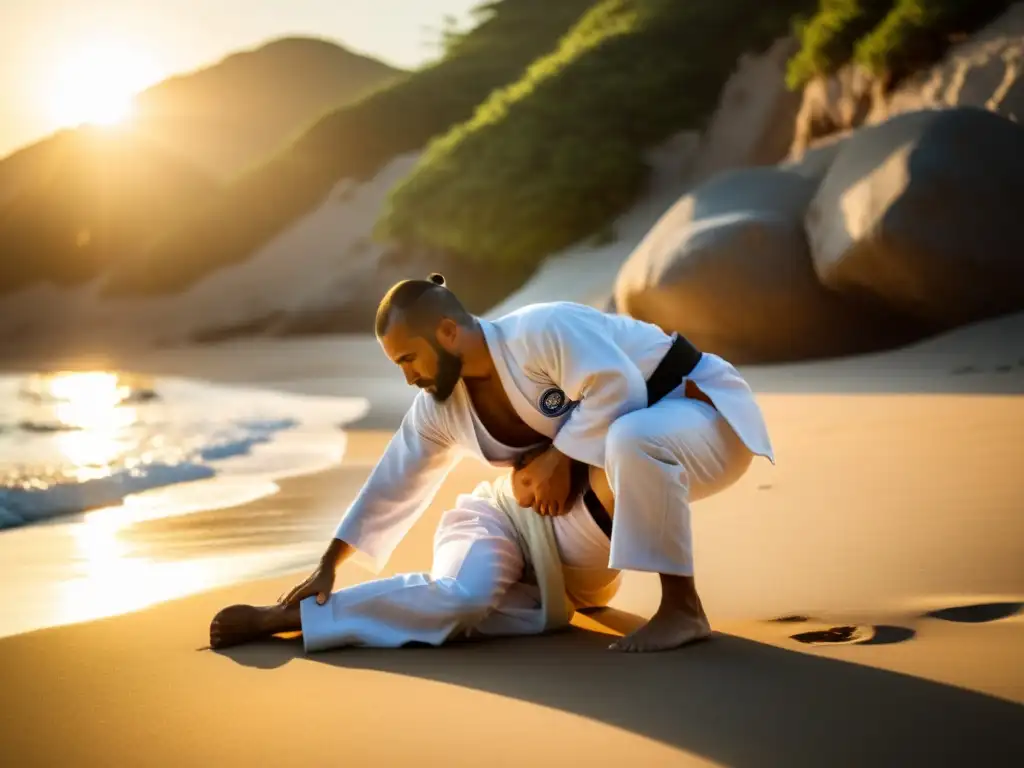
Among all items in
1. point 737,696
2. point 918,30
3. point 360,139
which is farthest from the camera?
point 360,139

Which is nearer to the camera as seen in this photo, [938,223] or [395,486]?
[395,486]

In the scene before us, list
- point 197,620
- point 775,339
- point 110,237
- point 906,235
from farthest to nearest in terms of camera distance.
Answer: point 110,237 < point 775,339 < point 906,235 < point 197,620

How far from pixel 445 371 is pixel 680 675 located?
83 centimetres

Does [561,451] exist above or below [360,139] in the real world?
below

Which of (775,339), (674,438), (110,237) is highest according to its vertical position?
(110,237)

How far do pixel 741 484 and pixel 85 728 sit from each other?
297cm

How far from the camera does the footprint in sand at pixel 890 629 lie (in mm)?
2650

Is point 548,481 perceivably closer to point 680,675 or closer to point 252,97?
point 680,675

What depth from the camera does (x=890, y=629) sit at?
271cm

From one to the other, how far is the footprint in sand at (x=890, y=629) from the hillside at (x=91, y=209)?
30.5 m

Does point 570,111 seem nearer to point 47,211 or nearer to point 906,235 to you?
point 906,235

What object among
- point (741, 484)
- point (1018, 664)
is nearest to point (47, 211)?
point (741, 484)

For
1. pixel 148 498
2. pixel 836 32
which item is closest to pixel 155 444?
pixel 148 498

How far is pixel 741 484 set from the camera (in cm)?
474
